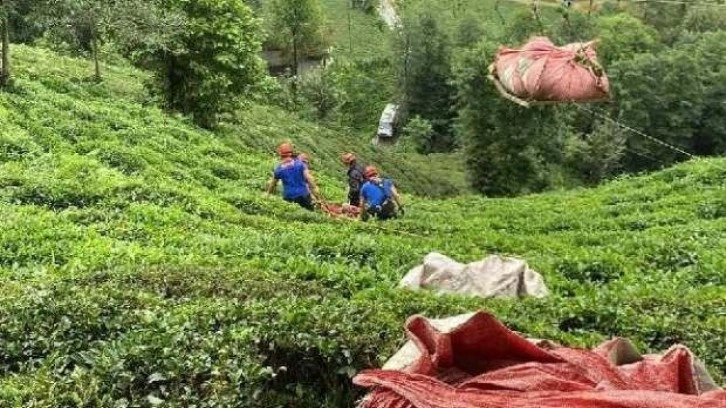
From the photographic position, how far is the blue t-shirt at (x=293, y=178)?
62.8 feet

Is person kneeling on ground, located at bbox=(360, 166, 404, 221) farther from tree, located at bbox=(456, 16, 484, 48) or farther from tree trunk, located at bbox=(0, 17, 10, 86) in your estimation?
tree, located at bbox=(456, 16, 484, 48)

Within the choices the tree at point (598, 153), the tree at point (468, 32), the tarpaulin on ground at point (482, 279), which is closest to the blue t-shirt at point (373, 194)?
the tarpaulin on ground at point (482, 279)

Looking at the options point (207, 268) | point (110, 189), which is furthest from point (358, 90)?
point (207, 268)

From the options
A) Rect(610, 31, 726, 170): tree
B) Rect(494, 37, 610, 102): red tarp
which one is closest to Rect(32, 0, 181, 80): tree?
Rect(494, 37, 610, 102): red tarp

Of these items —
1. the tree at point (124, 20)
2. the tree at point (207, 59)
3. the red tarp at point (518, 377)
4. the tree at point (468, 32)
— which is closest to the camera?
the red tarp at point (518, 377)

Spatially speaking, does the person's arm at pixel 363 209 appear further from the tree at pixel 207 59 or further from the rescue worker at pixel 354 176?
the tree at pixel 207 59

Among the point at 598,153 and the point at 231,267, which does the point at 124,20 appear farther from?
the point at 598,153

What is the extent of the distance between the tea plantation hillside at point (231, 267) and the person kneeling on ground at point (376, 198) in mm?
743

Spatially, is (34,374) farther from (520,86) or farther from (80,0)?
(80,0)

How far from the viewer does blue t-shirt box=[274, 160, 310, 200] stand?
19.2 meters

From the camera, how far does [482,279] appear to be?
1102 cm

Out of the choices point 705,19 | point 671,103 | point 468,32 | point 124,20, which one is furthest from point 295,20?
point 705,19

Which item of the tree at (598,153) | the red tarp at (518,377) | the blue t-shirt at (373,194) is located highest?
the red tarp at (518,377)

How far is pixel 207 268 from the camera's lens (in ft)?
33.3
